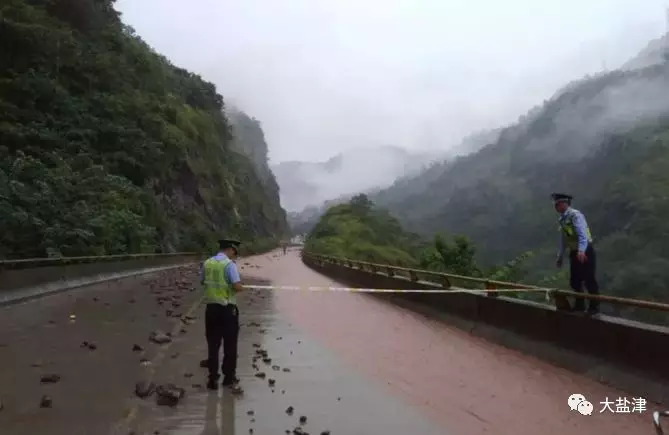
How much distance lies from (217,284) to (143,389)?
1.36 metres

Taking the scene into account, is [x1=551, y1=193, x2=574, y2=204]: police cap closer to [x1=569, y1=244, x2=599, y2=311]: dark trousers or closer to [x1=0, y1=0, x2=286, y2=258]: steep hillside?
[x1=569, y1=244, x2=599, y2=311]: dark trousers

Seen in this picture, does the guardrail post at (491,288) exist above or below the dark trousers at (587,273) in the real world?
below

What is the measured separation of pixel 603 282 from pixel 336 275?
19.1 m

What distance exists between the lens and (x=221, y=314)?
24.2 feet

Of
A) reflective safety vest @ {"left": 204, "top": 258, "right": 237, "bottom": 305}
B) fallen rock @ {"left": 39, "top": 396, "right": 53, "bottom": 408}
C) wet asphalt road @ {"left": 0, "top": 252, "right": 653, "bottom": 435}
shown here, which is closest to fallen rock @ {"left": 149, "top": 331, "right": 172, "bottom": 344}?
wet asphalt road @ {"left": 0, "top": 252, "right": 653, "bottom": 435}

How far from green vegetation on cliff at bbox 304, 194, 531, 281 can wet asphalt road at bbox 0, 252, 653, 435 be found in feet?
64.6

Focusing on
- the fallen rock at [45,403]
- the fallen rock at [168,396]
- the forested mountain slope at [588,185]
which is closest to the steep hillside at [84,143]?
the fallen rock at [45,403]

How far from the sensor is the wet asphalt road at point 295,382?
600 cm

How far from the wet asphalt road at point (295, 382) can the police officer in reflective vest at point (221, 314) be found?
0.30 metres

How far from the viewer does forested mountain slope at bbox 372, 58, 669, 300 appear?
47.9 meters

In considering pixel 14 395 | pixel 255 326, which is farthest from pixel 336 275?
pixel 14 395

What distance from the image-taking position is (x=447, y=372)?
894 centimetres

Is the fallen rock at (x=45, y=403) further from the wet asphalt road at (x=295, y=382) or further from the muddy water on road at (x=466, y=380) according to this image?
the muddy water on road at (x=466, y=380)

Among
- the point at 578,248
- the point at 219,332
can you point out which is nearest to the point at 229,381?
the point at 219,332
